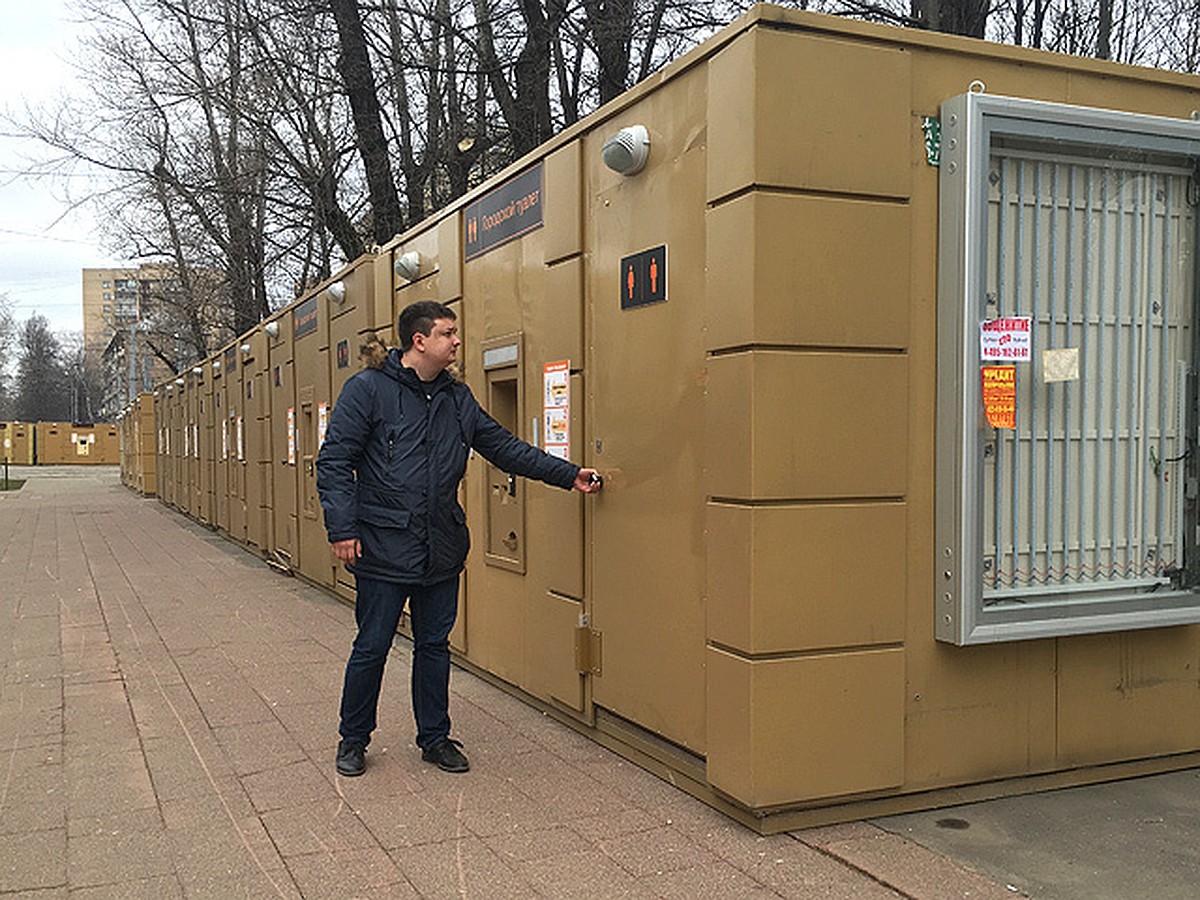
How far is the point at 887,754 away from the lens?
425 cm

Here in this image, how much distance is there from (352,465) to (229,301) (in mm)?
24568

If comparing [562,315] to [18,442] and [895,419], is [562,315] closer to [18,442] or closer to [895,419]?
[895,419]

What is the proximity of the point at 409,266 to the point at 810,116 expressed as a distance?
4555 mm

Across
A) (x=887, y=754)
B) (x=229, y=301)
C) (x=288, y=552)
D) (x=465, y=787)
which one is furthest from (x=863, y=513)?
(x=229, y=301)

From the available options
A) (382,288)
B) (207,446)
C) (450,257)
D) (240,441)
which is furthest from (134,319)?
(450,257)

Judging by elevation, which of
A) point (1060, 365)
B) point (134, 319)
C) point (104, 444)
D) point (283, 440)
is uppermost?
point (134, 319)

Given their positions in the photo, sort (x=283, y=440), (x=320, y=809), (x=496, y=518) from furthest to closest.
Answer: (x=283, y=440) → (x=496, y=518) → (x=320, y=809)

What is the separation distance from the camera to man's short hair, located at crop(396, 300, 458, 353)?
500 cm

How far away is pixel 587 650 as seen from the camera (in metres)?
5.50

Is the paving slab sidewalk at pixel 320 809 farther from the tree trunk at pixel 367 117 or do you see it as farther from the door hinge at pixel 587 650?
the tree trunk at pixel 367 117

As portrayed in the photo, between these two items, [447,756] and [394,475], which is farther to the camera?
[447,756]

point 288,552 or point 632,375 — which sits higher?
point 632,375

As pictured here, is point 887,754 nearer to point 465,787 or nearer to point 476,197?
point 465,787

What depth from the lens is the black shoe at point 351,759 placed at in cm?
499
